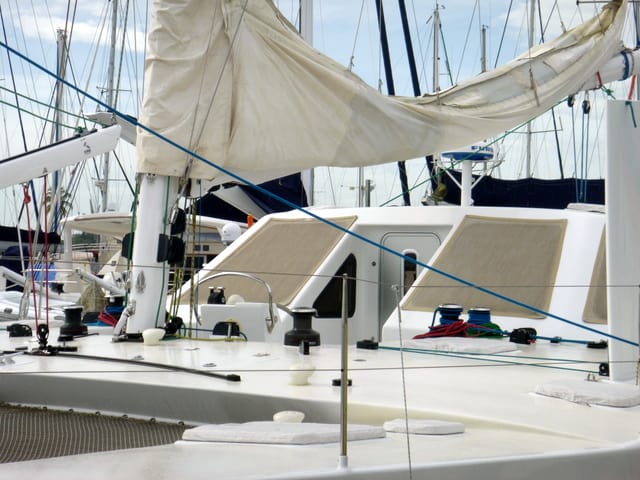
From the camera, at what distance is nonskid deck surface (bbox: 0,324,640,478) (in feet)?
9.02

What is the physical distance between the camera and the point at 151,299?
213 inches

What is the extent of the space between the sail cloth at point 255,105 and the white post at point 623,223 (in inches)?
70.2

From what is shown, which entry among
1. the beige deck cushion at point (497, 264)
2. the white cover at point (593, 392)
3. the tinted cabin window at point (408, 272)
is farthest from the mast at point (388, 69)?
the white cover at point (593, 392)

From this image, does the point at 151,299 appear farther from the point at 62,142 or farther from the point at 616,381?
the point at 616,381

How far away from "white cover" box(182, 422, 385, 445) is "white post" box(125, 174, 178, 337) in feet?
8.01

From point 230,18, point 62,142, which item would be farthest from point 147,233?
point 230,18

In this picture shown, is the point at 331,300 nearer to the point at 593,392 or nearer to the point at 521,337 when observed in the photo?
the point at 521,337

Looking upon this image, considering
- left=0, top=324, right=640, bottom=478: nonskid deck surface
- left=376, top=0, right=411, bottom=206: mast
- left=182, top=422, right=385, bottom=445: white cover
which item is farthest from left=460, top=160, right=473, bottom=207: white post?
left=182, top=422, right=385, bottom=445: white cover

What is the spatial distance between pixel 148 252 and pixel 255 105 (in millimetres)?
1179

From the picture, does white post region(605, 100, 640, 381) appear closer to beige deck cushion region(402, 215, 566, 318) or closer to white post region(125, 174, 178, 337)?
beige deck cushion region(402, 215, 566, 318)

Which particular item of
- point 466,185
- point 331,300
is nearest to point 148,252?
point 331,300

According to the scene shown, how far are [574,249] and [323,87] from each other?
261 centimetres

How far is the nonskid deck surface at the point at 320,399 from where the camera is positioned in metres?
2.75

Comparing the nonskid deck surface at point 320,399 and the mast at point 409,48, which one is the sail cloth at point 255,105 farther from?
the mast at point 409,48
